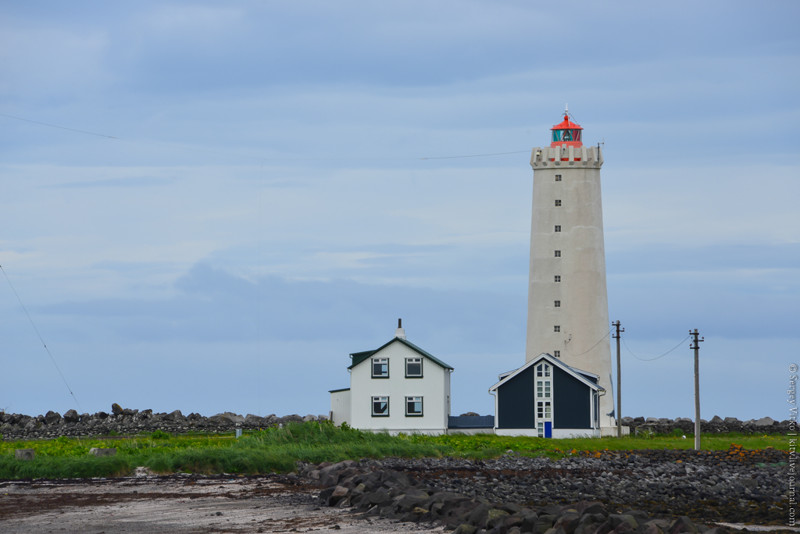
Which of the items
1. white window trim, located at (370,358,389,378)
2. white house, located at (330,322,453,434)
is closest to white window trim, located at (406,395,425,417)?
white house, located at (330,322,453,434)

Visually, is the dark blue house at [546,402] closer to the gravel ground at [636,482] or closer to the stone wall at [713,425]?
the stone wall at [713,425]

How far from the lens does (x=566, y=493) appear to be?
60.7ft

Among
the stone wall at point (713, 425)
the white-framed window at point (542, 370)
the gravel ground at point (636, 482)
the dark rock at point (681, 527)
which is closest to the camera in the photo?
the dark rock at point (681, 527)

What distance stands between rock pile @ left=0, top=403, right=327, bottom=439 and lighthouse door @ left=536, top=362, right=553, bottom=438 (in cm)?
1638

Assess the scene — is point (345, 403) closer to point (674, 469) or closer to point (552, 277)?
point (552, 277)

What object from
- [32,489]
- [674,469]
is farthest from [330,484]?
[674,469]

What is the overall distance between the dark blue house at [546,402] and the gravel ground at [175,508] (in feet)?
75.4

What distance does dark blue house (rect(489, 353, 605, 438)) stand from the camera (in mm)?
43156

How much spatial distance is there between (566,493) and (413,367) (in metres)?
25.4

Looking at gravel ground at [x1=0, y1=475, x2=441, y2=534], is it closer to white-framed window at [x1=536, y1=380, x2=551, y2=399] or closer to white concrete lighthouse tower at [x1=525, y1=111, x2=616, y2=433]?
white-framed window at [x1=536, y1=380, x2=551, y2=399]

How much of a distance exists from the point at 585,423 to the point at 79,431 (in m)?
24.1

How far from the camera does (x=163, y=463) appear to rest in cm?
2312

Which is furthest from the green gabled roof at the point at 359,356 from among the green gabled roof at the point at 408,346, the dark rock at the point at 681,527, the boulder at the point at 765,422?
the dark rock at the point at 681,527

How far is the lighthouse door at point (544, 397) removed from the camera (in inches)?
1703
